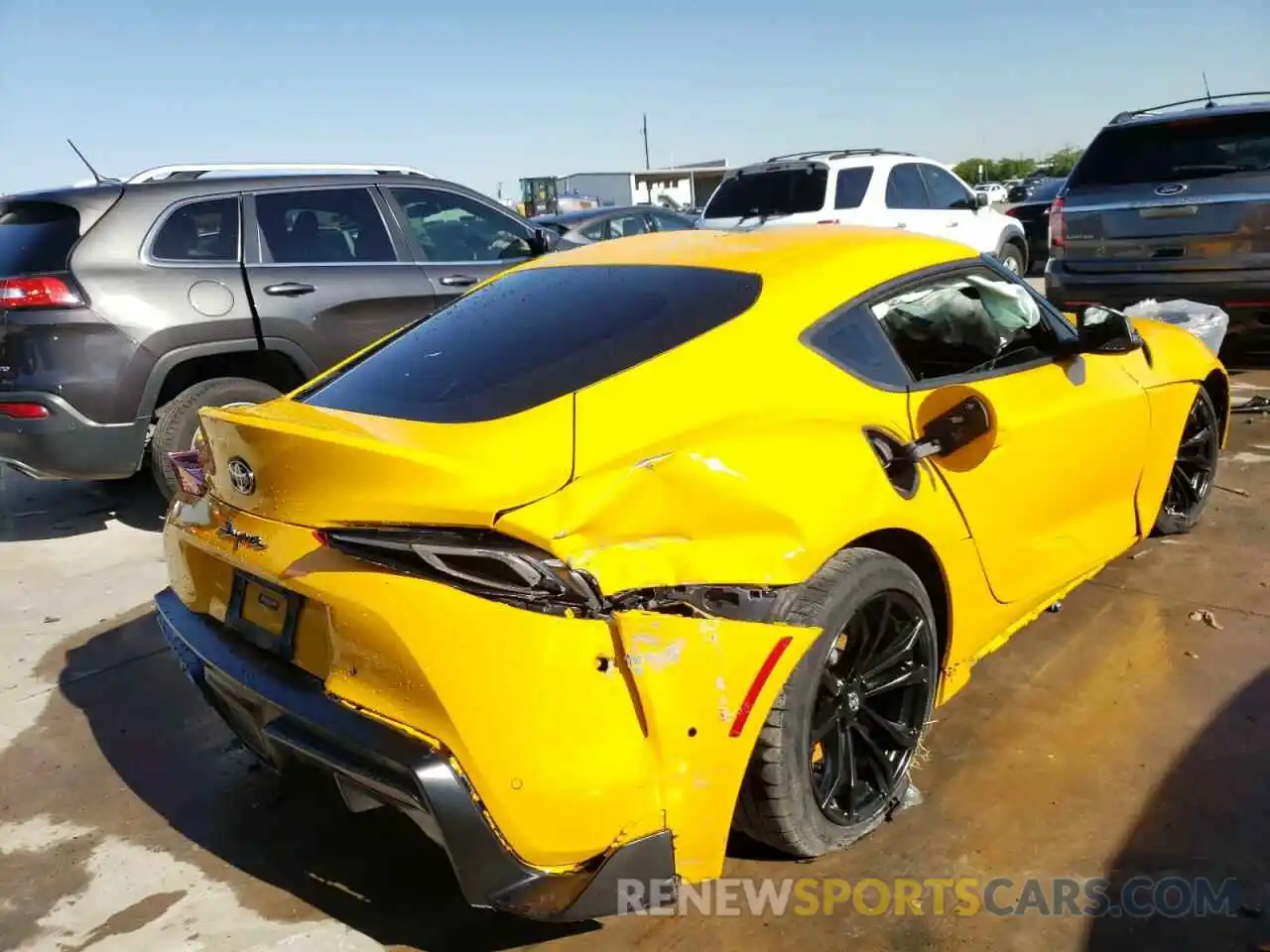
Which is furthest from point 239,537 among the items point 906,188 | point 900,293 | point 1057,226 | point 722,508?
point 906,188

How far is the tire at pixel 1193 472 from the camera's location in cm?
432

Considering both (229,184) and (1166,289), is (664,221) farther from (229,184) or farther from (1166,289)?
(229,184)

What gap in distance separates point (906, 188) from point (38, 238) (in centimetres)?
813

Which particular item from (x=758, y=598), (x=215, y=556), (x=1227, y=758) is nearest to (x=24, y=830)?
(x=215, y=556)

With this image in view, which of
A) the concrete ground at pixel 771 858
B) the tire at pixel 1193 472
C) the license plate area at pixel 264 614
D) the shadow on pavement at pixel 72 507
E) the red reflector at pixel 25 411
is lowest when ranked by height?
the shadow on pavement at pixel 72 507

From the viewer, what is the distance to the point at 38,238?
4887 millimetres

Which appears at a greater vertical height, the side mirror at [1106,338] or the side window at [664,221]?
the side mirror at [1106,338]

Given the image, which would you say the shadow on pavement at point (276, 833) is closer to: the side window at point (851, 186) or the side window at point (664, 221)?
the side window at point (851, 186)

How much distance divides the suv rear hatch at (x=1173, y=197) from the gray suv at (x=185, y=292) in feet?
14.0

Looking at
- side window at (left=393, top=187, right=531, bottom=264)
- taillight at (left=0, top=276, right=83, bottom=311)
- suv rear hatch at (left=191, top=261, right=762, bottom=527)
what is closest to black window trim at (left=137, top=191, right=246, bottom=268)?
taillight at (left=0, top=276, right=83, bottom=311)

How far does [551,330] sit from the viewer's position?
268 cm

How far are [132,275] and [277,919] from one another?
361 centimetres

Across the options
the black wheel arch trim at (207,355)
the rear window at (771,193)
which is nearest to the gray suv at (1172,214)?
the rear window at (771,193)

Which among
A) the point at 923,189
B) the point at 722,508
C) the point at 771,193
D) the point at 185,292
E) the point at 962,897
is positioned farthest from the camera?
the point at 923,189
